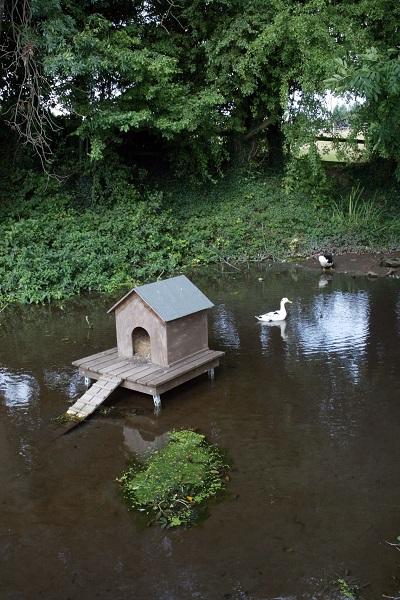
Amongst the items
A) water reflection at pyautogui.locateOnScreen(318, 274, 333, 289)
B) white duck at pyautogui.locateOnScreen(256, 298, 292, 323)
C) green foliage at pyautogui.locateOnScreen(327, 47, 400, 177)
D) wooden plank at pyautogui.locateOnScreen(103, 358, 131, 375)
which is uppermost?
green foliage at pyautogui.locateOnScreen(327, 47, 400, 177)

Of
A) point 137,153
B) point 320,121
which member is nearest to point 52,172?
point 137,153

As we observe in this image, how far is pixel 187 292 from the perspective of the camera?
7.87 m

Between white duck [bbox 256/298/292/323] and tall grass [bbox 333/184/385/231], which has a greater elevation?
tall grass [bbox 333/184/385/231]

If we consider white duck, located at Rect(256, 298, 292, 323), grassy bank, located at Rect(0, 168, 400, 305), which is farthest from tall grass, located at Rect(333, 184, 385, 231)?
white duck, located at Rect(256, 298, 292, 323)

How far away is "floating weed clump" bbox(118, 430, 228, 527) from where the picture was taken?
5270 millimetres

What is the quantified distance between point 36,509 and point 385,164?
15.4 m

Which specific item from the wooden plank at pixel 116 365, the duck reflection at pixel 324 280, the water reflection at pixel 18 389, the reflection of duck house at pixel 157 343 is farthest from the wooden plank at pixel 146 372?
the duck reflection at pixel 324 280

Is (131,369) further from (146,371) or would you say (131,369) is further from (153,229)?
(153,229)

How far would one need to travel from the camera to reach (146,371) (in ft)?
24.5

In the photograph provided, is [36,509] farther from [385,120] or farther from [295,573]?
[385,120]

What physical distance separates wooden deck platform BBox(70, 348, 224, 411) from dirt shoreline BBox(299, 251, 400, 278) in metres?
6.55

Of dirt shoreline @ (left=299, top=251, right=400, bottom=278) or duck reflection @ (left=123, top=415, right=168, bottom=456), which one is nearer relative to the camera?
duck reflection @ (left=123, top=415, right=168, bottom=456)

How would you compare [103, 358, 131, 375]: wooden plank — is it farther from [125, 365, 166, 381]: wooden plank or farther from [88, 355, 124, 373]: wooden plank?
[125, 365, 166, 381]: wooden plank

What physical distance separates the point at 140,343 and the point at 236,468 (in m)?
2.68
